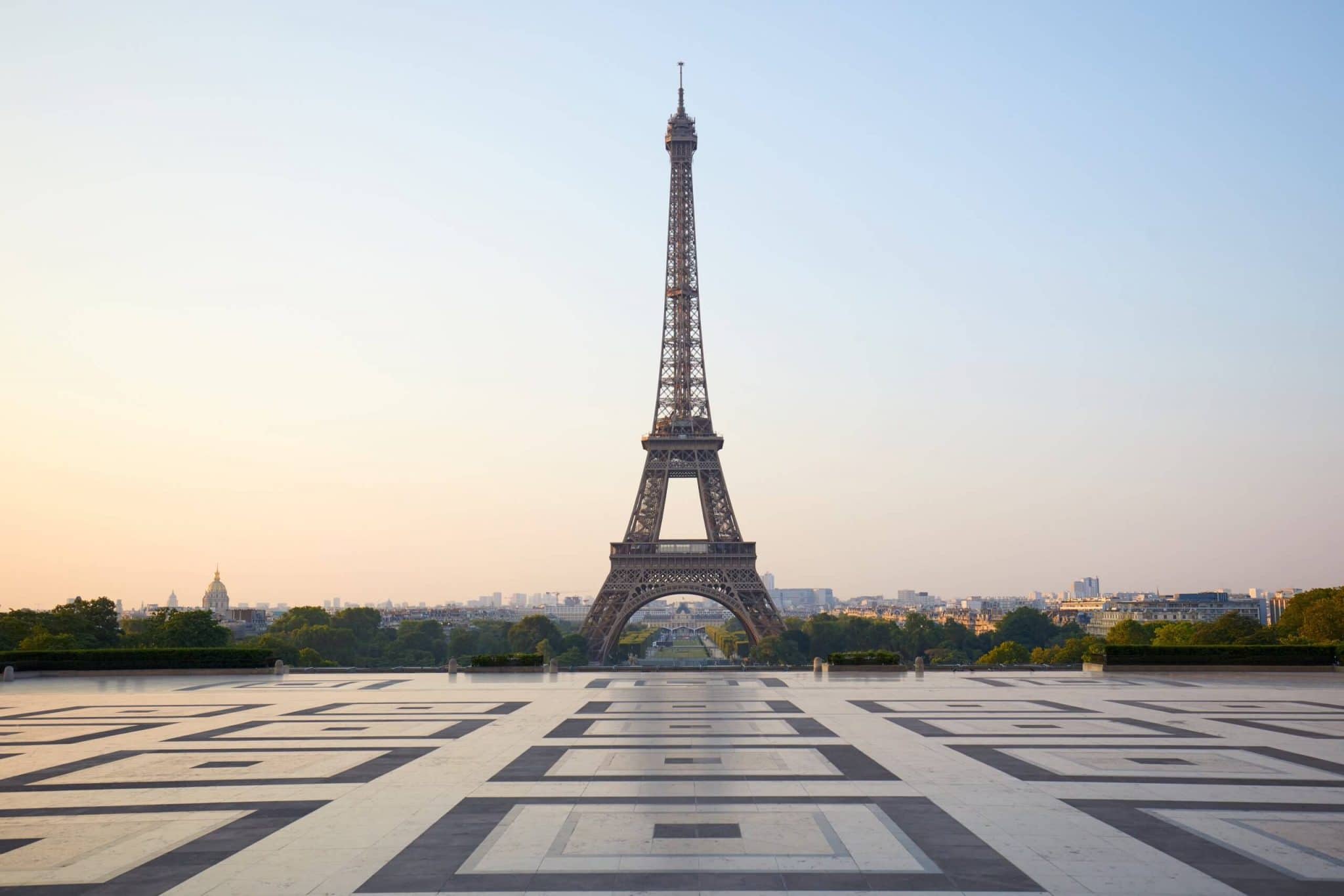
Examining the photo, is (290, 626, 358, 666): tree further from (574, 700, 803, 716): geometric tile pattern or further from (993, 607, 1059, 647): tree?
(993, 607, 1059, 647): tree

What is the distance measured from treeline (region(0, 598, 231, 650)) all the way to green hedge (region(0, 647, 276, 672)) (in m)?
16.6

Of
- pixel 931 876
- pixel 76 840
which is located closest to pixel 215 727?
pixel 76 840

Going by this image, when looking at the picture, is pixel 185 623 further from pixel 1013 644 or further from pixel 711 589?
Answer: pixel 1013 644

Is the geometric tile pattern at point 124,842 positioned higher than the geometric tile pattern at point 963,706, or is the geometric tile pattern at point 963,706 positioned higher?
the geometric tile pattern at point 963,706

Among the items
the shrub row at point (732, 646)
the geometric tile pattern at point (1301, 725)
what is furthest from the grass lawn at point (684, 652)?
the geometric tile pattern at point (1301, 725)

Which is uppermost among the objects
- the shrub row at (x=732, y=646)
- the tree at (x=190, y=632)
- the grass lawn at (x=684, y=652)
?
the tree at (x=190, y=632)

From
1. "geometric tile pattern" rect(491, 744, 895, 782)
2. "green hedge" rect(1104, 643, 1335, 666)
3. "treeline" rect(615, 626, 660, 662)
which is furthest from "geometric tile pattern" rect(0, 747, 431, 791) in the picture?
"treeline" rect(615, 626, 660, 662)

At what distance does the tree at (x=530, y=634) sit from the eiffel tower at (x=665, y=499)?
22721mm

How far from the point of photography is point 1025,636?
375ft

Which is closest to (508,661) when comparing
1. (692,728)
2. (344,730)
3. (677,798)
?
(344,730)

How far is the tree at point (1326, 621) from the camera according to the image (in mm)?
63406

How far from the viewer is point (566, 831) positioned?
13.3 metres

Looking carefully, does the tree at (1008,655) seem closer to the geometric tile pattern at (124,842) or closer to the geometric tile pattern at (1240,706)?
the geometric tile pattern at (1240,706)

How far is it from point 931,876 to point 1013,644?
78955 millimetres
